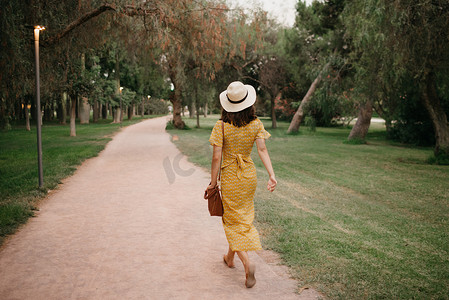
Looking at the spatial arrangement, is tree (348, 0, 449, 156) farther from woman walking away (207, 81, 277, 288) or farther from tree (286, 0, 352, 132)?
woman walking away (207, 81, 277, 288)

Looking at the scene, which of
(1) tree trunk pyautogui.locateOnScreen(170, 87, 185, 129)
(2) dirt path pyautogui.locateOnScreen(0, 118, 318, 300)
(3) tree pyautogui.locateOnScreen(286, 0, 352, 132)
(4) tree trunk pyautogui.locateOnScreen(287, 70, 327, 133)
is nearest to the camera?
(2) dirt path pyautogui.locateOnScreen(0, 118, 318, 300)

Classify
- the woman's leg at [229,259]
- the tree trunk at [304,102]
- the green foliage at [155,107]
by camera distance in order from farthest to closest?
1. the green foliage at [155,107]
2. the tree trunk at [304,102]
3. the woman's leg at [229,259]

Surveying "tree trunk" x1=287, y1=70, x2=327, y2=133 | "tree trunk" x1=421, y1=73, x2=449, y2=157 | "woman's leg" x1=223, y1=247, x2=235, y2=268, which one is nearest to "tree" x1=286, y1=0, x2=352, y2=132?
"tree trunk" x1=287, y1=70, x2=327, y2=133

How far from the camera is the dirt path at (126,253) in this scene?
11.8ft

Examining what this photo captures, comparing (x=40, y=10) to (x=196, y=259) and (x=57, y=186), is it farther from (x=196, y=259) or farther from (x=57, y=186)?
(x=196, y=259)

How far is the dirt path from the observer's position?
3.60 meters

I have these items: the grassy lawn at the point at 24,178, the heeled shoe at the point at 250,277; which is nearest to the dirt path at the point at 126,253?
the heeled shoe at the point at 250,277

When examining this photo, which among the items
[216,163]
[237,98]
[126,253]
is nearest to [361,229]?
[216,163]

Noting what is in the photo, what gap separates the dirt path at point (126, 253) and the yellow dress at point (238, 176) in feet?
1.83

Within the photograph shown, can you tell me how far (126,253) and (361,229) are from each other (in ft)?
11.9

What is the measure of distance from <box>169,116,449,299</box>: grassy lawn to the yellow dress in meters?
0.83

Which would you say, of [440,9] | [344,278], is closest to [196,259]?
[344,278]
